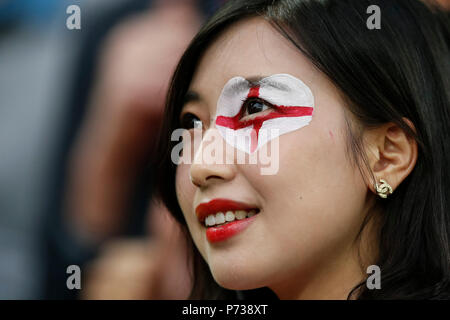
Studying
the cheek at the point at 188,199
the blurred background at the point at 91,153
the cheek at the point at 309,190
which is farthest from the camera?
the blurred background at the point at 91,153

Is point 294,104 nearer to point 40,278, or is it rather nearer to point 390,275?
point 390,275

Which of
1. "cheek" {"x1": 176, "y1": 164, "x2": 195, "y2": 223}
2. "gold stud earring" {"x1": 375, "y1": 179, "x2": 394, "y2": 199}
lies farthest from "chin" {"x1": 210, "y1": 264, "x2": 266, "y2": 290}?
"gold stud earring" {"x1": 375, "y1": 179, "x2": 394, "y2": 199}

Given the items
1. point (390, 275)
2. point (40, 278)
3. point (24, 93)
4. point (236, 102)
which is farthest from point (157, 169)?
point (24, 93)

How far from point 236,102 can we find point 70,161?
1722 mm

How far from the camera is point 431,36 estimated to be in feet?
6.08

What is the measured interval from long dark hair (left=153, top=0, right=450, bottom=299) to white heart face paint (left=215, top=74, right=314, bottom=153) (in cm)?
10

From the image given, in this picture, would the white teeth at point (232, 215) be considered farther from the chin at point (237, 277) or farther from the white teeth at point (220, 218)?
the chin at point (237, 277)

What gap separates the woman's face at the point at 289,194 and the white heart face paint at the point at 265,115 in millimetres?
18

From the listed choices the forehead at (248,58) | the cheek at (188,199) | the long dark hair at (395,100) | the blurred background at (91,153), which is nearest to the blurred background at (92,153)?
the blurred background at (91,153)

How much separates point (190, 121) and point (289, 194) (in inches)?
18.5

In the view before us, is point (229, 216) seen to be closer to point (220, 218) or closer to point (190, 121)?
point (220, 218)

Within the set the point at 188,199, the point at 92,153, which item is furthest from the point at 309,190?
the point at 92,153

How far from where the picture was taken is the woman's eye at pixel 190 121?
1.89 m

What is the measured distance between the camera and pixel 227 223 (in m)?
1.70
